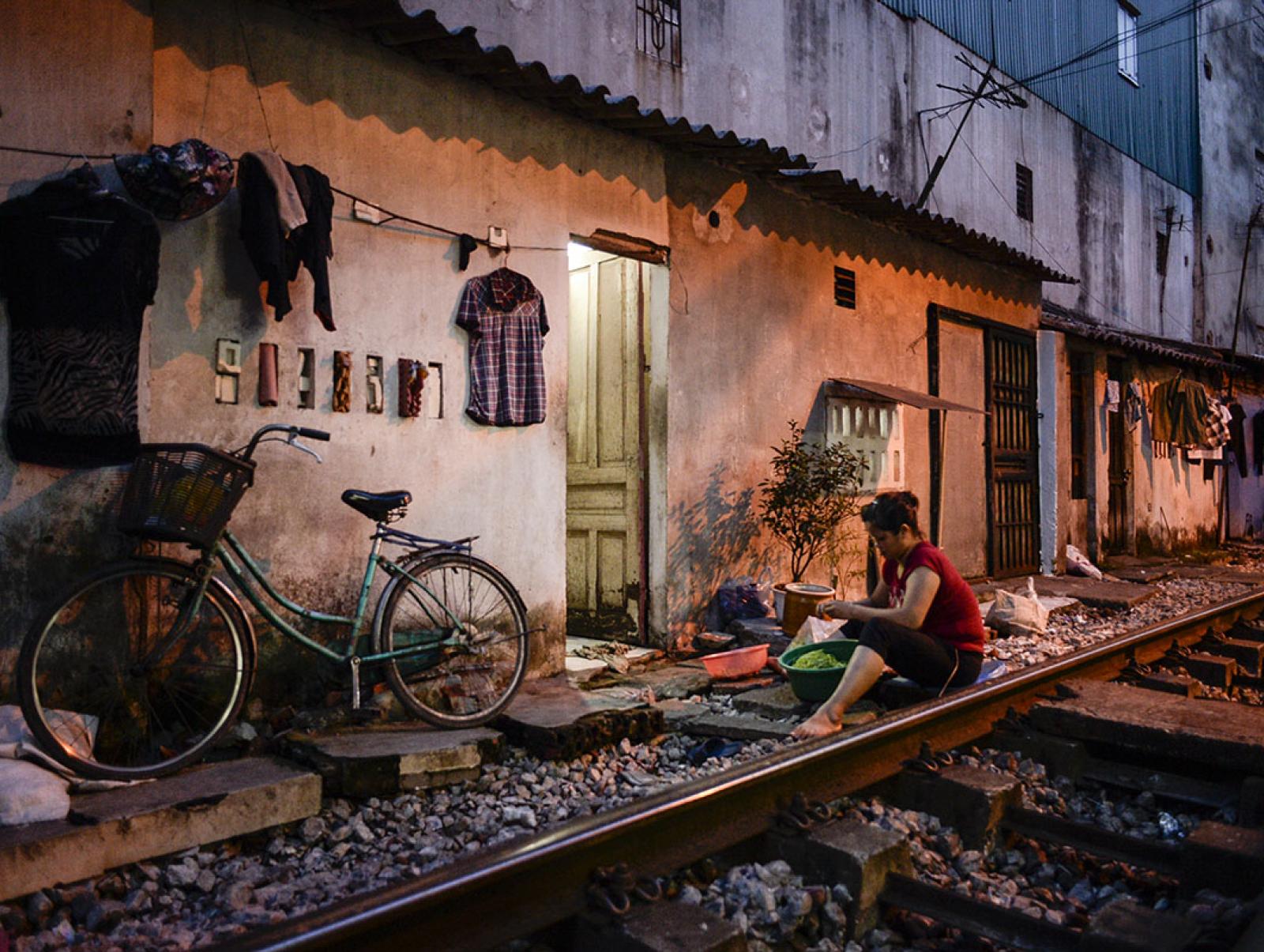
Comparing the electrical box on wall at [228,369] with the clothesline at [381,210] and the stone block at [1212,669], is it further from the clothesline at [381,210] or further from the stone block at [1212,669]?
the stone block at [1212,669]

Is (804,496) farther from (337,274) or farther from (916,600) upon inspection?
(337,274)

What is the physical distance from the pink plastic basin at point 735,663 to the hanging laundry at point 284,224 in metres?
3.32

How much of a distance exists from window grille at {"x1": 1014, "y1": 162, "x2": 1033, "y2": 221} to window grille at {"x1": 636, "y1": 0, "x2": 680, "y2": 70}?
8.35 m

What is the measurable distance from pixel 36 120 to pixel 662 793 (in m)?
4.17

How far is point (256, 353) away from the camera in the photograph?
5047 millimetres

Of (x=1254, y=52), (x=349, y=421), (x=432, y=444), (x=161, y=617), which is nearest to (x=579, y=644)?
(x=432, y=444)

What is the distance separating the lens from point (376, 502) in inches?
191

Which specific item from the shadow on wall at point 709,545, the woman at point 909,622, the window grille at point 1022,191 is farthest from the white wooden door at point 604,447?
the window grille at point 1022,191

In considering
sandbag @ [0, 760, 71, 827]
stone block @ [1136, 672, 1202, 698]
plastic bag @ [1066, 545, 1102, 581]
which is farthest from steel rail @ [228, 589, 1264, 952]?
plastic bag @ [1066, 545, 1102, 581]

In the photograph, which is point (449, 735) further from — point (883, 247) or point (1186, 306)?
point (1186, 306)

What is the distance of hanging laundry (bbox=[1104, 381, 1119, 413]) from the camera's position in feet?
45.6

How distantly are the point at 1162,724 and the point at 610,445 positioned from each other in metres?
4.58

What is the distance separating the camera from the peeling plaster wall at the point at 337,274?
14.6 feet

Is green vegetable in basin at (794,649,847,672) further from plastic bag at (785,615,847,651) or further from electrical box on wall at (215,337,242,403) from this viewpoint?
electrical box on wall at (215,337,242,403)
